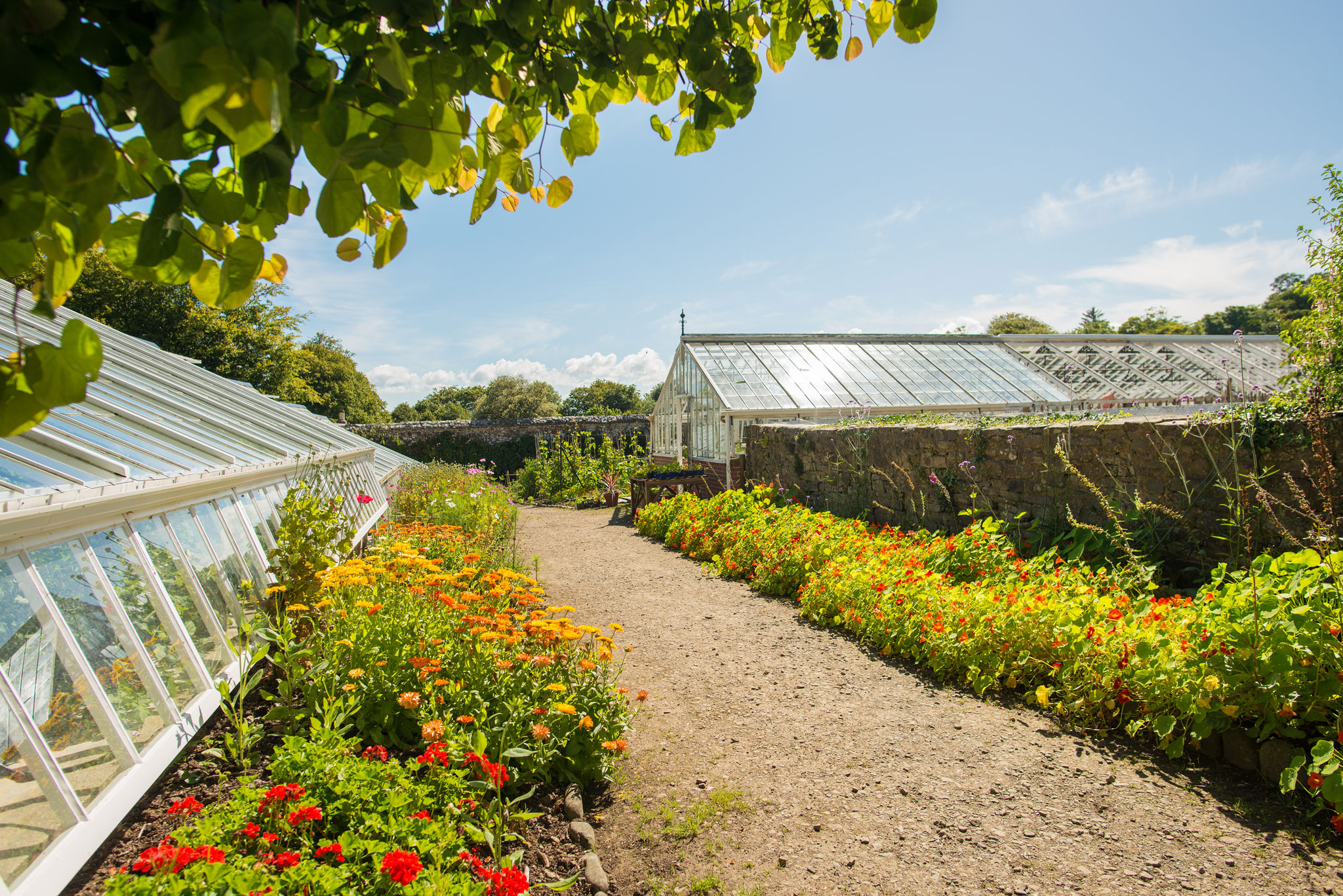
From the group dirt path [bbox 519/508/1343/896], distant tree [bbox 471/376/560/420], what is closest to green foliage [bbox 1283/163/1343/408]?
dirt path [bbox 519/508/1343/896]

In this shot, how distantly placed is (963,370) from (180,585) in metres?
15.9

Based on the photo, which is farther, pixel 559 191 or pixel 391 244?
pixel 559 191

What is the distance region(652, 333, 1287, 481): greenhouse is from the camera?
13102mm

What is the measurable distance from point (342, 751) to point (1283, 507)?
5.65m

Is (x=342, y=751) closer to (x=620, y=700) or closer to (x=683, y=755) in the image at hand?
(x=620, y=700)

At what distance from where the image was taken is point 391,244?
1138 millimetres

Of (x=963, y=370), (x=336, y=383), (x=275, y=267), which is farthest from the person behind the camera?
(x=336, y=383)

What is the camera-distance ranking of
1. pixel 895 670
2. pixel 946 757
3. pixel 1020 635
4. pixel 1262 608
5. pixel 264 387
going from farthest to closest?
pixel 264 387, pixel 895 670, pixel 1020 635, pixel 946 757, pixel 1262 608

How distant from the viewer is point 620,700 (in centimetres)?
343

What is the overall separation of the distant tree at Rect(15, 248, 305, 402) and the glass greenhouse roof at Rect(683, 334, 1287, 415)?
12.8 m

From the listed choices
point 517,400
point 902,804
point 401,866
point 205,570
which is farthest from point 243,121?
point 517,400

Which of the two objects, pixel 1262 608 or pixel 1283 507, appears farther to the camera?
pixel 1283 507

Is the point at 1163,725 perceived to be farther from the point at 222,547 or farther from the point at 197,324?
the point at 197,324

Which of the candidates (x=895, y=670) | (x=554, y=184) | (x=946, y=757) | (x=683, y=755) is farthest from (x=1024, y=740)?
(x=554, y=184)
